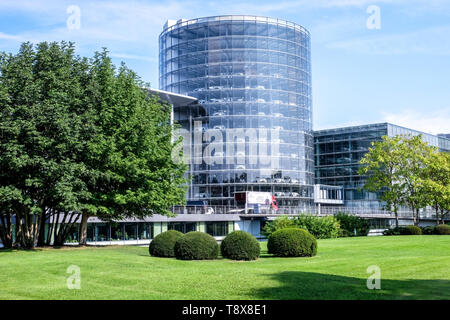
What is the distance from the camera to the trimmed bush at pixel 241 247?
934 inches

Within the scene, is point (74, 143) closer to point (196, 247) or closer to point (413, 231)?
point (196, 247)

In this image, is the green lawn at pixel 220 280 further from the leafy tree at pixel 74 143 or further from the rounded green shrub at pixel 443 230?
the rounded green shrub at pixel 443 230

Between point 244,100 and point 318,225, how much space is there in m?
42.4

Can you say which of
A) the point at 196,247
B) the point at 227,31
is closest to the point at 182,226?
the point at 196,247

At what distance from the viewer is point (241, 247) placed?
2370 centimetres

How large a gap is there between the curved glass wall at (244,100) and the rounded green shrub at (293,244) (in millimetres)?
57880

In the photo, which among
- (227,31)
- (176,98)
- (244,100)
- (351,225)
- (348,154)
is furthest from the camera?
(348,154)

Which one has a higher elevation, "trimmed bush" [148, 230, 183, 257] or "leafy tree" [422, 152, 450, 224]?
"leafy tree" [422, 152, 450, 224]

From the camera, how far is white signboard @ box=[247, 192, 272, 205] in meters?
69.8

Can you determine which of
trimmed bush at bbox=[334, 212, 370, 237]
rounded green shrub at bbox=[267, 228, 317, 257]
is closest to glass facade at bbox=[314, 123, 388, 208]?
trimmed bush at bbox=[334, 212, 370, 237]

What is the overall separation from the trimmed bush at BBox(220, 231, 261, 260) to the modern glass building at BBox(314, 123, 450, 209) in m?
→ 76.3

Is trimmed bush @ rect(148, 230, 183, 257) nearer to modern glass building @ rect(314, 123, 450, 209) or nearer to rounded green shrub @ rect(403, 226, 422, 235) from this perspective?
rounded green shrub @ rect(403, 226, 422, 235)
